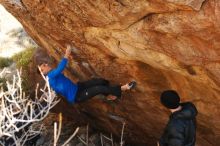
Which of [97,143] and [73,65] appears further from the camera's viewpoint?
[97,143]

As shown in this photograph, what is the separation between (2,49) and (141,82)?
10530 millimetres

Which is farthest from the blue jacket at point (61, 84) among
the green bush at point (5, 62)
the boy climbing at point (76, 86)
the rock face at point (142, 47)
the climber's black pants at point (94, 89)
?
the green bush at point (5, 62)

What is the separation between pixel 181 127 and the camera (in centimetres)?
566

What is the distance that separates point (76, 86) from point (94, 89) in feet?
1.44

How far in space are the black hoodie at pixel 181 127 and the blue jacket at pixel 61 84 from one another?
218 cm

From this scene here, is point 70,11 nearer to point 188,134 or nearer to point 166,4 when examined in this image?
point 166,4

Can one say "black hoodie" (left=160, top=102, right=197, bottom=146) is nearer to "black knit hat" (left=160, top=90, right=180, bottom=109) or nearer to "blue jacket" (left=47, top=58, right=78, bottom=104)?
"black knit hat" (left=160, top=90, right=180, bottom=109)

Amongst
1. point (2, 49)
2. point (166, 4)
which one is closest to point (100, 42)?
point (166, 4)

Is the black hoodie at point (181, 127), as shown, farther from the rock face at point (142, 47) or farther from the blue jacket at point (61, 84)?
the blue jacket at point (61, 84)

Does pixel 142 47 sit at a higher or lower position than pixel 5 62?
higher

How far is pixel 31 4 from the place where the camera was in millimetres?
7121

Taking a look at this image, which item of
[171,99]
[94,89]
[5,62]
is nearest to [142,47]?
[171,99]

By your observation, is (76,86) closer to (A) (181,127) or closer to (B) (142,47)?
(B) (142,47)

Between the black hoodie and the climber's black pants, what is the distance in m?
1.64
